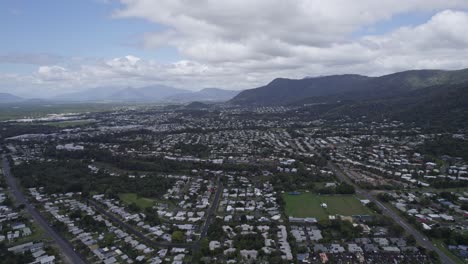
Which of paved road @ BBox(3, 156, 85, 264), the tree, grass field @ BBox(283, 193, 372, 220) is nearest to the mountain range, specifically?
grass field @ BBox(283, 193, 372, 220)

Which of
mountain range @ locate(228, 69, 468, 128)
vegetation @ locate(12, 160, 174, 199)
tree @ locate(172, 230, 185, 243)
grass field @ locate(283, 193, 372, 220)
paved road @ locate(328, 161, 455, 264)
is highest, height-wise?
mountain range @ locate(228, 69, 468, 128)

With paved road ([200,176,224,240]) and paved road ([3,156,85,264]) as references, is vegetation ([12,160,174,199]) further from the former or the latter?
paved road ([200,176,224,240])

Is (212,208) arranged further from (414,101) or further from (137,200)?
(414,101)

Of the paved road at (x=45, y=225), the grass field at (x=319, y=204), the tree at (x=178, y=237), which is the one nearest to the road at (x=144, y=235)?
the tree at (x=178, y=237)

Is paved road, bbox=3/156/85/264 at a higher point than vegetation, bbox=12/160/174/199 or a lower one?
lower

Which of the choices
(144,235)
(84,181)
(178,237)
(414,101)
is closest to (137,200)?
(144,235)

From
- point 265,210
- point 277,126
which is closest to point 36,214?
point 265,210
